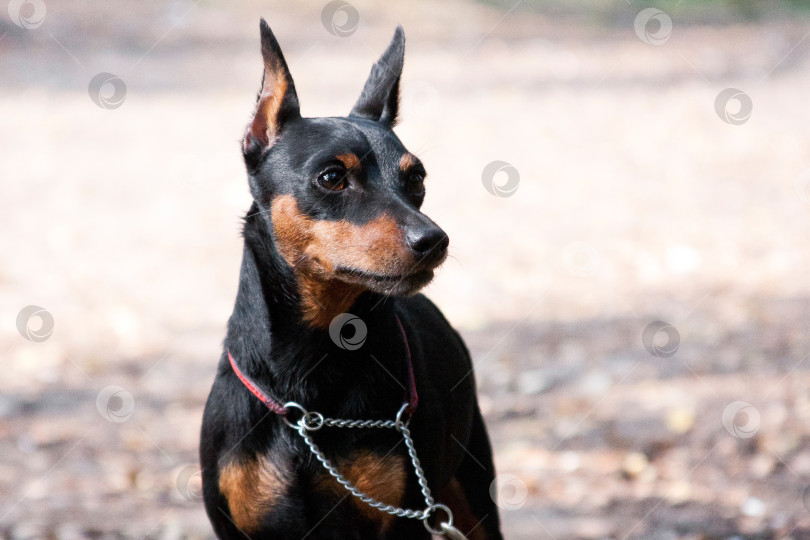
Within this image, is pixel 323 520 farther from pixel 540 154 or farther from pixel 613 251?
pixel 540 154

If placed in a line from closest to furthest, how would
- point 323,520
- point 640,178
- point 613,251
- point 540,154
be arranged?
1. point 323,520
2. point 613,251
3. point 640,178
4. point 540,154

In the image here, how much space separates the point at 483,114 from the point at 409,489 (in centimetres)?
1149

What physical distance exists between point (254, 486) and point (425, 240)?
963 mm

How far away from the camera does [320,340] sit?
3.02 metres

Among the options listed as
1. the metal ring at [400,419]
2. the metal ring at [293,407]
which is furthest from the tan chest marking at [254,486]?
the metal ring at [400,419]

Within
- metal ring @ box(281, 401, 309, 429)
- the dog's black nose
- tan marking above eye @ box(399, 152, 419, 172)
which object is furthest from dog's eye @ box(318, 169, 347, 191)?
metal ring @ box(281, 401, 309, 429)

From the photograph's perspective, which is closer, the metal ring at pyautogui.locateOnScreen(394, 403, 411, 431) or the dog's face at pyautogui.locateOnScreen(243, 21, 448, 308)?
the dog's face at pyautogui.locateOnScreen(243, 21, 448, 308)

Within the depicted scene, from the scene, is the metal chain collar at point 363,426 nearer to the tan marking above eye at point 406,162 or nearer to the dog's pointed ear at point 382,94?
the tan marking above eye at point 406,162

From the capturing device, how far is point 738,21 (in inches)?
794

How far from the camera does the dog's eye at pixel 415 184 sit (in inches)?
124

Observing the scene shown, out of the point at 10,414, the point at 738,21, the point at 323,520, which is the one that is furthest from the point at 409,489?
the point at 738,21

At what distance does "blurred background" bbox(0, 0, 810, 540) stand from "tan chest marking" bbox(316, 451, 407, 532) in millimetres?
1703

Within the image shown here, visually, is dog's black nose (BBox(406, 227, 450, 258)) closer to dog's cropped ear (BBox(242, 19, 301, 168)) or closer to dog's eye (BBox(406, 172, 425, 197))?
dog's eye (BBox(406, 172, 425, 197))

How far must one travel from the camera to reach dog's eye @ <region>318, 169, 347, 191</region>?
9.67 ft
